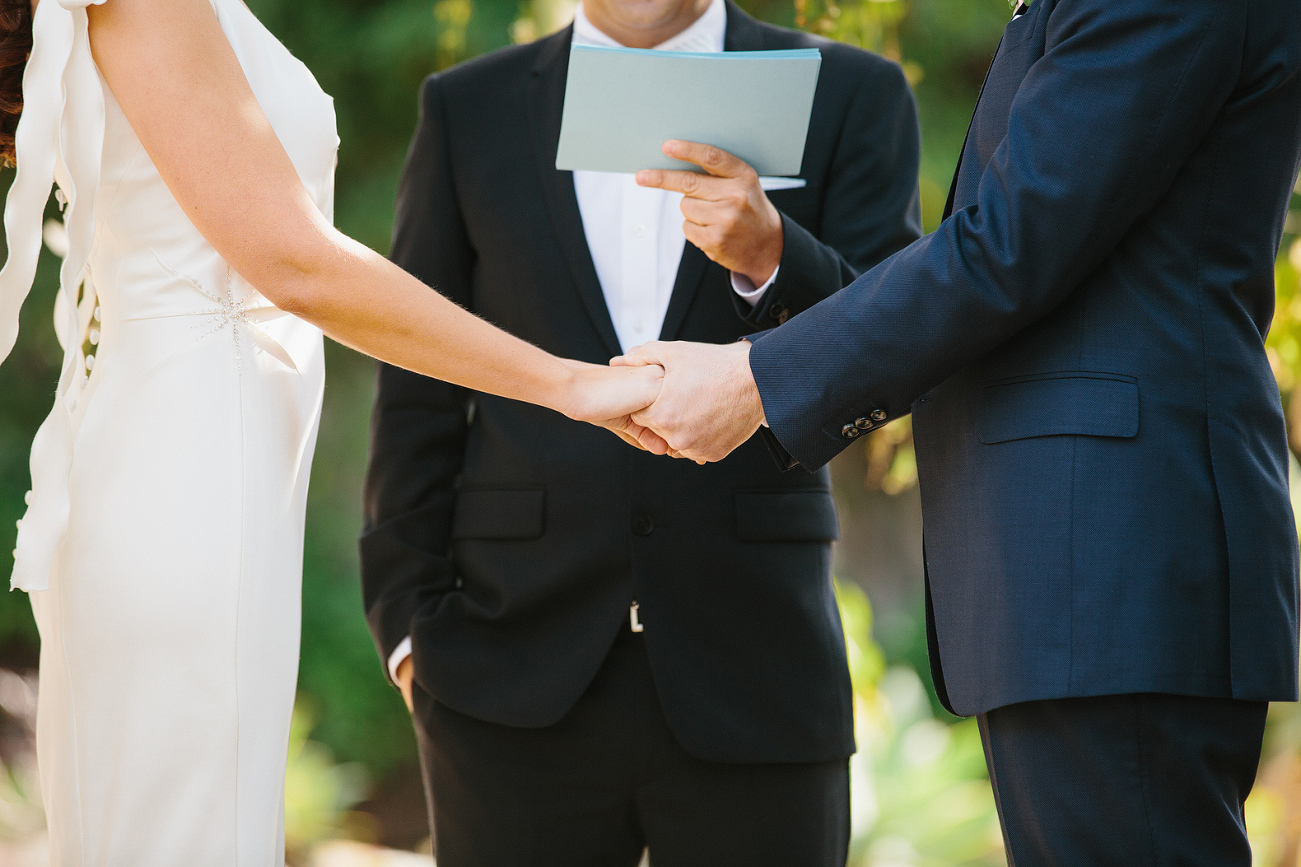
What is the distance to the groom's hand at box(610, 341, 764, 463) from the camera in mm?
1860

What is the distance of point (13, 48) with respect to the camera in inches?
61.0

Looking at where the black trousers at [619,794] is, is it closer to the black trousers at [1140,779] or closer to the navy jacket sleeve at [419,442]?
the navy jacket sleeve at [419,442]

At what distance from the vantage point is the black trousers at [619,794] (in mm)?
2072

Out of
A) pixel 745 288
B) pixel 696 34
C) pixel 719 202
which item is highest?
pixel 696 34

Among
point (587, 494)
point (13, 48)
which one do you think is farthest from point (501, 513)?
point (13, 48)

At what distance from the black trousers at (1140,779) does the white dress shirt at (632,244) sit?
103 centimetres

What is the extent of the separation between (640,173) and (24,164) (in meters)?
0.89

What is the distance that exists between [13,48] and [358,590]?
4024mm

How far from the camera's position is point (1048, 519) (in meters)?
1.47

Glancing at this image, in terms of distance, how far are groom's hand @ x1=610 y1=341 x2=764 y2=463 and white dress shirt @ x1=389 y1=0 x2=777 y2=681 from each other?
0.23 metres

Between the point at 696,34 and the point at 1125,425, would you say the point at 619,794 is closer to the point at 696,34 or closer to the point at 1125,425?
the point at 1125,425

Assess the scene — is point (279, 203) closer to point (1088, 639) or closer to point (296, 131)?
point (296, 131)

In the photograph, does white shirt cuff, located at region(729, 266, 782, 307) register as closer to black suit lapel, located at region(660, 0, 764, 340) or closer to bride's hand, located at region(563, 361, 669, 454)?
black suit lapel, located at region(660, 0, 764, 340)

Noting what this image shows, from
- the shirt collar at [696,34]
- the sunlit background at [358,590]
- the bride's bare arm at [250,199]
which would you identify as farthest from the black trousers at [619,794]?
the sunlit background at [358,590]
